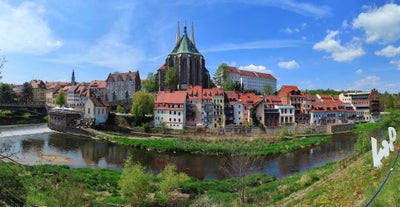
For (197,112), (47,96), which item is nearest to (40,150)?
(197,112)

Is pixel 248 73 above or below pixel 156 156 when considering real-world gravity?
above

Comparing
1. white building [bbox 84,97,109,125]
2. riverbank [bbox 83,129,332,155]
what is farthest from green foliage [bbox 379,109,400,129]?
white building [bbox 84,97,109,125]

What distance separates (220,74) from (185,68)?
53.2ft

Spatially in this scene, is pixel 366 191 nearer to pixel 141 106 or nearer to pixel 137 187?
pixel 137 187

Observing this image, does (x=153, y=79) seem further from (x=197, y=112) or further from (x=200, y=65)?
(x=197, y=112)

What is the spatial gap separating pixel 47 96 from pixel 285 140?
3921 inches

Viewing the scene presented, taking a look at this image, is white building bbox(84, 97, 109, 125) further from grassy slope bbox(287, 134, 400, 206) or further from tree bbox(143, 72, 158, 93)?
grassy slope bbox(287, 134, 400, 206)

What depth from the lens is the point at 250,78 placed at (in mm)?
113562

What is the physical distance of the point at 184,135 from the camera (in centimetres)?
5719

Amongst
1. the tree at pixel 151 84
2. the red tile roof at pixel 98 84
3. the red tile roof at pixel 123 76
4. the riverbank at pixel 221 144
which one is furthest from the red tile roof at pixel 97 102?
the red tile roof at pixel 98 84

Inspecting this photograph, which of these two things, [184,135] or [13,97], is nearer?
[184,135]

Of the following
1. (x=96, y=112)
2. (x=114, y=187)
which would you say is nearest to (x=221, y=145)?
(x=114, y=187)

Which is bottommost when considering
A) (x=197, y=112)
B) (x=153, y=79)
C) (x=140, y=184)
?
(x=140, y=184)

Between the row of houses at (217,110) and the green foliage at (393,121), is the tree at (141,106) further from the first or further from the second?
the green foliage at (393,121)
